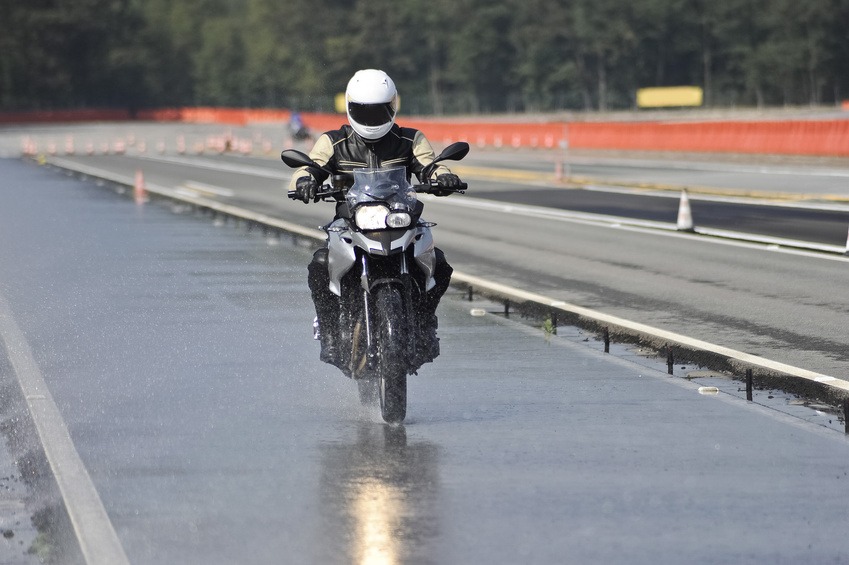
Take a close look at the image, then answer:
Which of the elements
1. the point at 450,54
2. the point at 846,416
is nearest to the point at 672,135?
the point at 846,416

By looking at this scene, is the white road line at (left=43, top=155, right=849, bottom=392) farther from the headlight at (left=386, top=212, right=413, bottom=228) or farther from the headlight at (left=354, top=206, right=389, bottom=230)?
the headlight at (left=354, top=206, right=389, bottom=230)

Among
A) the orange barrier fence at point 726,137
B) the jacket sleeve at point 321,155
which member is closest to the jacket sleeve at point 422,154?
the jacket sleeve at point 321,155

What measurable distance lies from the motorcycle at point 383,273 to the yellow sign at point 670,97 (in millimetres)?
99493

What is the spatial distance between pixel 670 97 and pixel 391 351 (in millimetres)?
101898

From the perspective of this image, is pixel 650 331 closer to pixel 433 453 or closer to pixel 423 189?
pixel 423 189

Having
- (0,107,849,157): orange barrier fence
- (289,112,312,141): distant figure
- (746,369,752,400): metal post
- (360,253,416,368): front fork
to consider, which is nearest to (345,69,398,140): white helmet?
(360,253,416,368): front fork

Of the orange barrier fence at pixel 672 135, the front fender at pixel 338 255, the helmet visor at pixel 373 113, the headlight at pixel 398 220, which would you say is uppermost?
the helmet visor at pixel 373 113

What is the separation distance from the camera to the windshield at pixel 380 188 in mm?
8977

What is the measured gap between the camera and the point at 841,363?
37.2 feet

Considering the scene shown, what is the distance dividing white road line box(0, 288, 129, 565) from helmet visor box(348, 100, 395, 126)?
7.46 feet

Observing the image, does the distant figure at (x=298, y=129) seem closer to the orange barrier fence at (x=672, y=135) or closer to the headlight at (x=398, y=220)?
the orange barrier fence at (x=672, y=135)

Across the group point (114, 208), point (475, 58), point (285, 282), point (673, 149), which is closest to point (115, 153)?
point (673, 149)

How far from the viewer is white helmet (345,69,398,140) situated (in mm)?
9289

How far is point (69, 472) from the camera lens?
309 inches
